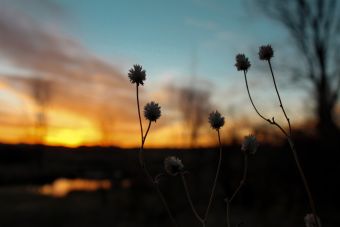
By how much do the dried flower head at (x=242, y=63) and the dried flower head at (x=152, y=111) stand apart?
13.8 inches

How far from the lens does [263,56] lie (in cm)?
182

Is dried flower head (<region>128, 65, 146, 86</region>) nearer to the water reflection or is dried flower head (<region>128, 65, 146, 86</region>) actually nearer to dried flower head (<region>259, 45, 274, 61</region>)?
dried flower head (<region>259, 45, 274, 61</region>)

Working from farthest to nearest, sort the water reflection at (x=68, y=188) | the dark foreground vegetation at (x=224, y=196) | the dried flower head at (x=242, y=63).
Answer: the water reflection at (x=68, y=188), the dark foreground vegetation at (x=224, y=196), the dried flower head at (x=242, y=63)

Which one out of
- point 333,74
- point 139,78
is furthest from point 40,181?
point 139,78

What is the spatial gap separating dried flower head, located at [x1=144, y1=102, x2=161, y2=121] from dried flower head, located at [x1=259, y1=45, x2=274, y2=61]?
1.44ft

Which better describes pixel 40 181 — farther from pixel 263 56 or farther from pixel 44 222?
pixel 263 56

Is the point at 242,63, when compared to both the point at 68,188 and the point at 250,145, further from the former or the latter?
the point at 68,188

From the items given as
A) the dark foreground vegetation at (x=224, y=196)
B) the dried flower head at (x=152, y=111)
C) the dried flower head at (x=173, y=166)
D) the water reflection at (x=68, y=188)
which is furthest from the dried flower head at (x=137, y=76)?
the water reflection at (x=68, y=188)

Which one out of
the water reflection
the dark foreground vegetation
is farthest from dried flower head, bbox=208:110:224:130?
the water reflection

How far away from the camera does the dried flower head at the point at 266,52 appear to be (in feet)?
5.96

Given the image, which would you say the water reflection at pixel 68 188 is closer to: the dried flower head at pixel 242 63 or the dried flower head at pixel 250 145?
the dried flower head at pixel 242 63

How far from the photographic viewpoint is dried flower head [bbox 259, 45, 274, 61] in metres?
1.82

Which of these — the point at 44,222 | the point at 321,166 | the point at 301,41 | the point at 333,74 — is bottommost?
the point at 44,222

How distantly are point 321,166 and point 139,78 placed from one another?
467 inches
